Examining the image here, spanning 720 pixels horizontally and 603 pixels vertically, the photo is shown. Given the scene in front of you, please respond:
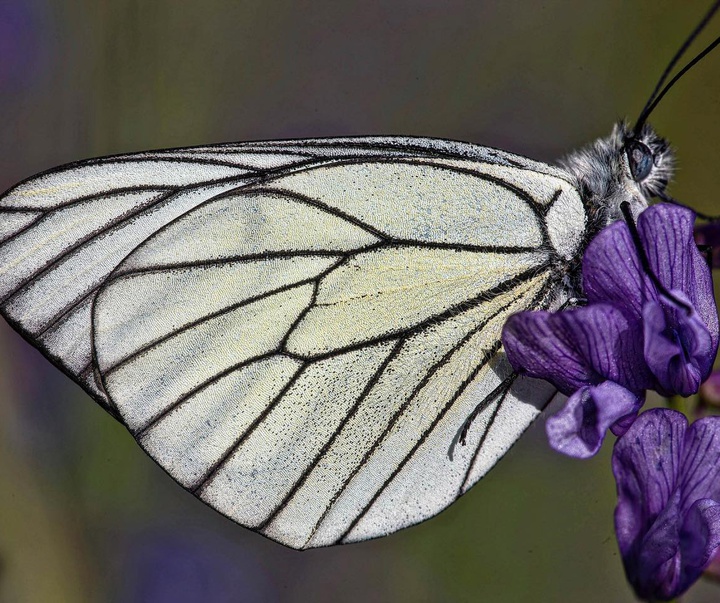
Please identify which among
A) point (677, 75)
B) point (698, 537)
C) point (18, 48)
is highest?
point (18, 48)

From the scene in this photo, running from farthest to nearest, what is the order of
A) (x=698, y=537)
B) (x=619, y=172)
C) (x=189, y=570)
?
1. (x=189, y=570)
2. (x=619, y=172)
3. (x=698, y=537)

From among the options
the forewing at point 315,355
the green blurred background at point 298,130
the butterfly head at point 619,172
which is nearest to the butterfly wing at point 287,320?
the forewing at point 315,355

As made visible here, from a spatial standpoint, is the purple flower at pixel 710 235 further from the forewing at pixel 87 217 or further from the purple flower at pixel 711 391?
the forewing at pixel 87 217

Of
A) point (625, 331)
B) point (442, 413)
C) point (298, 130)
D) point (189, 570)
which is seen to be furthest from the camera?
point (298, 130)

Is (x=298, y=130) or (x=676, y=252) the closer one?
(x=676, y=252)

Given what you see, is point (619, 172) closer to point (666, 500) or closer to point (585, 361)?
point (585, 361)

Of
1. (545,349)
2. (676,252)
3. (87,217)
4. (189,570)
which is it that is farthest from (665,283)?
(189,570)

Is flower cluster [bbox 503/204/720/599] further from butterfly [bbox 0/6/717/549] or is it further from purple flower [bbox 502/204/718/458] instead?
butterfly [bbox 0/6/717/549]

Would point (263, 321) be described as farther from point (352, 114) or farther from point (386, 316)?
point (352, 114)
